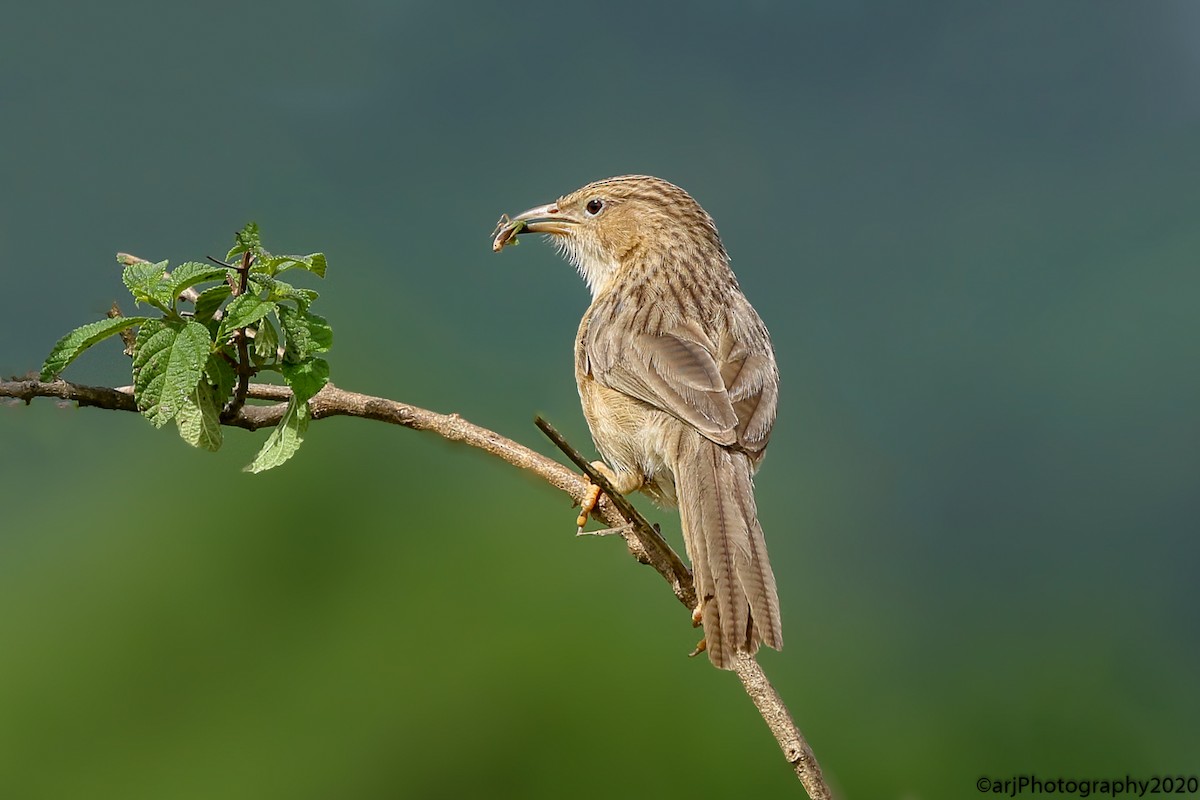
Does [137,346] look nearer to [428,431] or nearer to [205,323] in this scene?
[205,323]

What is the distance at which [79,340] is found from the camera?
2.69 m

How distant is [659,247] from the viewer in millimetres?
4809

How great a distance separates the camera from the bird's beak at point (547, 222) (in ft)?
16.4

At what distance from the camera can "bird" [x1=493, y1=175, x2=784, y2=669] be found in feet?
10.4

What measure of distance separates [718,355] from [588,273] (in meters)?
1.07

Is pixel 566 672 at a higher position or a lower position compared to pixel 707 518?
lower

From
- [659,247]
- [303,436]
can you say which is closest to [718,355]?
[659,247]

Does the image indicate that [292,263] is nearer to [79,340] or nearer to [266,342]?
[266,342]

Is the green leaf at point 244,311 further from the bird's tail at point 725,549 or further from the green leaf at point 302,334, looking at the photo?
the bird's tail at point 725,549

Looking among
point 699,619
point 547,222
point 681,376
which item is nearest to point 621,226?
point 547,222

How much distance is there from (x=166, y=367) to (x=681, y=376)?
5.40ft

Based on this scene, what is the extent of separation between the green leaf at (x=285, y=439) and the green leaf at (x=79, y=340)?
1.30 feet

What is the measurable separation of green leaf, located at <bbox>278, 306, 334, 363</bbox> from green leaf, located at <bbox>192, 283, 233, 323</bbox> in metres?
0.13

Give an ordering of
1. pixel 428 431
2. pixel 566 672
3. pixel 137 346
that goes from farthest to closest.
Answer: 1. pixel 566 672
2. pixel 428 431
3. pixel 137 346
